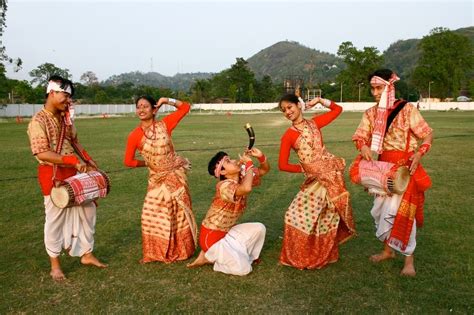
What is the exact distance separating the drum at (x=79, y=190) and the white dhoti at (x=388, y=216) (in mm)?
3017

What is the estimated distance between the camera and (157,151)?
16.8ft

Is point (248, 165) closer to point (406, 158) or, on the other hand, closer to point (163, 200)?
point (163, 200)

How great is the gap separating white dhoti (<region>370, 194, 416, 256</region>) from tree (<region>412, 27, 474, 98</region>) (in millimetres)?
90604

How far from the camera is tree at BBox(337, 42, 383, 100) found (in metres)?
87.1

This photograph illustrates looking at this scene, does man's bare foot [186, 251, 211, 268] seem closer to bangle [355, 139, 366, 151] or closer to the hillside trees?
bangle [355, 139, 366, 151]

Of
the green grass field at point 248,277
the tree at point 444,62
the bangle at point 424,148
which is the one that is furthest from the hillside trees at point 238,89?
the bangle at point 424,148

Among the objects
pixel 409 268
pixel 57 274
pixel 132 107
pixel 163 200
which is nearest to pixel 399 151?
pixel 409 268

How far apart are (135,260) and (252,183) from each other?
1729 mm

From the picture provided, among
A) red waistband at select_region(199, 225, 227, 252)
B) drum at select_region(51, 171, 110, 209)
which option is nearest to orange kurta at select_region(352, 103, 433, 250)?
red waistband at select_region(199, 225, 227, 252)

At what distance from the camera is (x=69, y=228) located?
16.3ft

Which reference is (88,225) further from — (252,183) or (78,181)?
(252,183)

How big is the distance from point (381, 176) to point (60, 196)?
3.21 metres

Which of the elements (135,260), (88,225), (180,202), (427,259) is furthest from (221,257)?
(427,259)

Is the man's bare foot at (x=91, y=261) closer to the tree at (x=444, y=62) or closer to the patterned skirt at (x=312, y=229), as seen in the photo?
the patterned skirt at (x=312, y=229)
